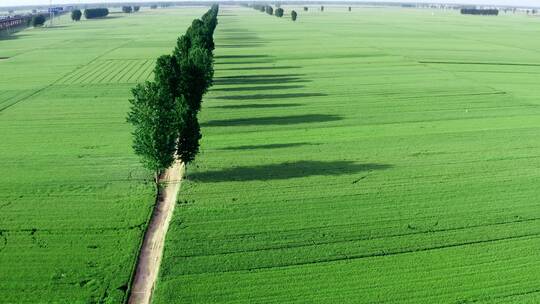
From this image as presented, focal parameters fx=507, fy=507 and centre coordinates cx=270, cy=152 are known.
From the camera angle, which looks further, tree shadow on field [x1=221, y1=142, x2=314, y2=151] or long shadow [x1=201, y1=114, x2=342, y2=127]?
long shadow [x1=201, y1=114, x2=342, y2=127]

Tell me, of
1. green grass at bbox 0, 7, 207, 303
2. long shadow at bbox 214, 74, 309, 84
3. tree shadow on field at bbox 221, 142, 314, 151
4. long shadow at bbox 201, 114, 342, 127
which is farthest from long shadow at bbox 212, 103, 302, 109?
tree shadow on field at bbox 221, 142, 314, 151

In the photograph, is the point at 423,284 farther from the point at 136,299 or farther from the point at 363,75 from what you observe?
the point at 363,75

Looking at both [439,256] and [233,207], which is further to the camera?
[233,207]

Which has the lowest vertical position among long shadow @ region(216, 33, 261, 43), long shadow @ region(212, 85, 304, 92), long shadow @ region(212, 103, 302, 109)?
long shadow @ region(212, 103, 302, 109)

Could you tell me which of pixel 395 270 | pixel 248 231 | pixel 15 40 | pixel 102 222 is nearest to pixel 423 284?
pixel 395 270

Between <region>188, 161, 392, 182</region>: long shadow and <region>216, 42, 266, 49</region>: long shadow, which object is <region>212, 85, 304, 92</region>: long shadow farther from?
<region>216, 42, 266, 49</region>: long shadow
